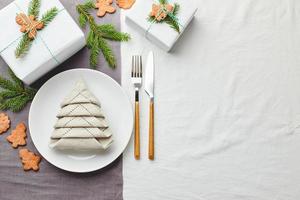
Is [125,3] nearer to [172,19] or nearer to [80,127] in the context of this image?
[172,19]

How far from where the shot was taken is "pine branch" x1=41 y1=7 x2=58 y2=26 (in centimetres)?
78

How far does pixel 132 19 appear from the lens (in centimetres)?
84

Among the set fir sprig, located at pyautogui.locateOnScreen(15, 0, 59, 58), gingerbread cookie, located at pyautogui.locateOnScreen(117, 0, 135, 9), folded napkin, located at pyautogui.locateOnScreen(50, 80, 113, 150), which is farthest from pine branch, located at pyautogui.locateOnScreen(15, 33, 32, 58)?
gingerbread cookie, located at pyautogui.locateOnScreen(117, 0, 135, 9)

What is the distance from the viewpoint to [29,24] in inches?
30.4

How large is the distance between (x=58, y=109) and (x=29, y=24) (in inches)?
7.7

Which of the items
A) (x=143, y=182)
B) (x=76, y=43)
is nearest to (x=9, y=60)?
(x=76, y=43)

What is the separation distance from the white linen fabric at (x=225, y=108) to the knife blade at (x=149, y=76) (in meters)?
0.01

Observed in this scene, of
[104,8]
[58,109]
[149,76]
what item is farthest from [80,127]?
[104,8]

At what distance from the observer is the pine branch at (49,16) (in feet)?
2.55

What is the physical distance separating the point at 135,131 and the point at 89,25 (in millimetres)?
274

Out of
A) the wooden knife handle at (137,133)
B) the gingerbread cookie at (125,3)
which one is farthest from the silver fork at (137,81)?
the gingerbread cookie at (125,3)

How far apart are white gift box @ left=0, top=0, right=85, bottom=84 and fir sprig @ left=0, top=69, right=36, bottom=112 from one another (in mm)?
49

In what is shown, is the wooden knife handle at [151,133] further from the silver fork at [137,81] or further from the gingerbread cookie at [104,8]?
the gingerbread cookie at [104,8]

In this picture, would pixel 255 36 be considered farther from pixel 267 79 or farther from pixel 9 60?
pixel 9 60
